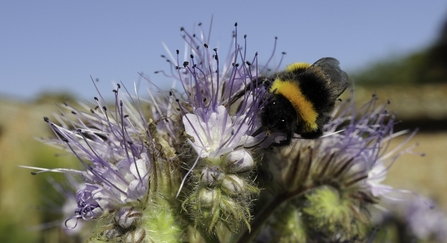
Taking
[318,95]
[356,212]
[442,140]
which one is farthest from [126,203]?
[442,140]

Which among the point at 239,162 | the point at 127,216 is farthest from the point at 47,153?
the point at 239,162

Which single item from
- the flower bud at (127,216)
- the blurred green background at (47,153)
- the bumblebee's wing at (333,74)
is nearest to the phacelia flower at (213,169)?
the flower bud at (127,216)

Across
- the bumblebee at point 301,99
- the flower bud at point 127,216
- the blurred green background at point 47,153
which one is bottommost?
the blurred green background at point 47,153

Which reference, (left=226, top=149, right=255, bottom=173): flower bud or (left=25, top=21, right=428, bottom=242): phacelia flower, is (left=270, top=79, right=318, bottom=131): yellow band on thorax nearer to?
(left=25, top=21, right=428, bottom=242): phacelia flower

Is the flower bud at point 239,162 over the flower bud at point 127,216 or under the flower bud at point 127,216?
over

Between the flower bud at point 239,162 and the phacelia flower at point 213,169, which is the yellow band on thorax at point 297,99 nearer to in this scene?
the phacelia flower at point 213,169

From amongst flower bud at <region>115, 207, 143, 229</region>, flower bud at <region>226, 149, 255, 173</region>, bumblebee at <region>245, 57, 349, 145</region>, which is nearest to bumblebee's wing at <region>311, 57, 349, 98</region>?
bumblebee at <region>245, 57, 349, 145</region>

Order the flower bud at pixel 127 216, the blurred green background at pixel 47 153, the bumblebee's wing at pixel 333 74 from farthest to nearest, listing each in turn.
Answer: the blurred green background at pixel 47 153, the bumblebee's wing at pixel 333 74, the flower bud at pixel 127 216
